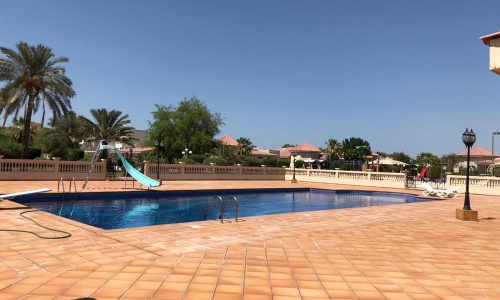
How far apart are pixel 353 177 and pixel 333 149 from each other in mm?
41911

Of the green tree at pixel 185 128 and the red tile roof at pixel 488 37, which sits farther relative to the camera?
the green tree at pixel 185 128

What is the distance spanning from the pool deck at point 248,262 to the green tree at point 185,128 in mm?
41065

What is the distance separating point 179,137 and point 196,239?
1760 inches

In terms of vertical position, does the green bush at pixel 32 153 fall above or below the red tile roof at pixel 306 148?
below

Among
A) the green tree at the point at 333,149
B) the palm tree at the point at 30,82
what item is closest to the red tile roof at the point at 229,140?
the green tree at the point at 333,149

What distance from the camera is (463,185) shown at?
23.6m

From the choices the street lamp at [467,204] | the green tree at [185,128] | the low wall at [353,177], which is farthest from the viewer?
the green tree at [185,128]

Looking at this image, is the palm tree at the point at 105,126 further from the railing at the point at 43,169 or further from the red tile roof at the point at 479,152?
the red tile roof at the point at 479,152

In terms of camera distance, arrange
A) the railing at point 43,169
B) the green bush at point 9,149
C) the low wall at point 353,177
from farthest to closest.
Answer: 1. the low wall at point 353,177
2. the green bush at point 9,149
3. the railing at point 43,169

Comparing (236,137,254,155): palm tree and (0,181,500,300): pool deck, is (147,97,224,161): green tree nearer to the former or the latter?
(236,137,254,155): palm tree

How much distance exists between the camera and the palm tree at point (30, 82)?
26453 mm

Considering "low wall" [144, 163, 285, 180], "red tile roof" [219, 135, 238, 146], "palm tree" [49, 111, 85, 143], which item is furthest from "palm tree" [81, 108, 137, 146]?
"red tile roof" [219, 135, 238, 146]

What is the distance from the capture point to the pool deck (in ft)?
14.6

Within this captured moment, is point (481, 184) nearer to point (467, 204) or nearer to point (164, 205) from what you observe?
point (467, 204)
